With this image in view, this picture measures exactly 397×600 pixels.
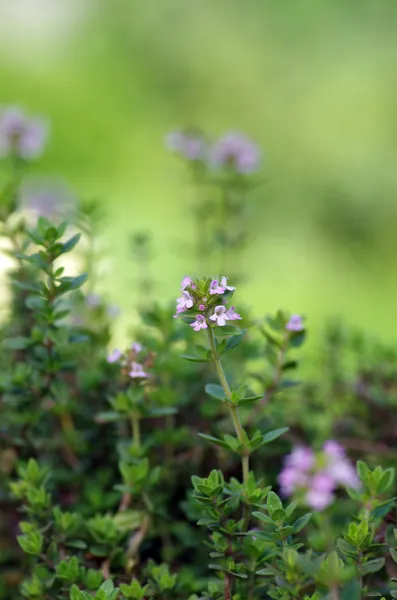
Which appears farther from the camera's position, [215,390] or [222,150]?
[222,150]

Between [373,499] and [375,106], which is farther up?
[373,499]

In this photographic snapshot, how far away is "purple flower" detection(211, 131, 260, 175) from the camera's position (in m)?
1.48

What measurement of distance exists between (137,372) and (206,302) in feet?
0.61

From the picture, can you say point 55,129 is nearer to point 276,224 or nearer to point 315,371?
point 276,224

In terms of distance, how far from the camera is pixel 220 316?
2.51 ft

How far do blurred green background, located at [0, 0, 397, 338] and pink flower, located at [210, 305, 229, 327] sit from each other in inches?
103

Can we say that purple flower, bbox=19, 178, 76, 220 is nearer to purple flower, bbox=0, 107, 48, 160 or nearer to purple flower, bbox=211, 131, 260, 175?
purple flower, bbox=0, 107, 48, 160

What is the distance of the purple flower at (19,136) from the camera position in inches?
58.9

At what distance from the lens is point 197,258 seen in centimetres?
156

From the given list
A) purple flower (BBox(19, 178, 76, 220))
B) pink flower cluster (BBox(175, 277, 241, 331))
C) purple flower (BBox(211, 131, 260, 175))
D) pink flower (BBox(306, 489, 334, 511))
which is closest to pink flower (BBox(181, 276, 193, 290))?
pink flower cluster (BBox(175, 277, 241, 331))

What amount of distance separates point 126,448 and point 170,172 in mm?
874

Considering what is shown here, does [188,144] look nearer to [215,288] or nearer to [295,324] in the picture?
[295,324]

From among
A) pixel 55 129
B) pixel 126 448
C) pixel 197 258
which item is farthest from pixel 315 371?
pixel 55 129

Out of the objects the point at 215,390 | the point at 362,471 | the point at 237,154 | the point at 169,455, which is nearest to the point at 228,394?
the point at 215,390
